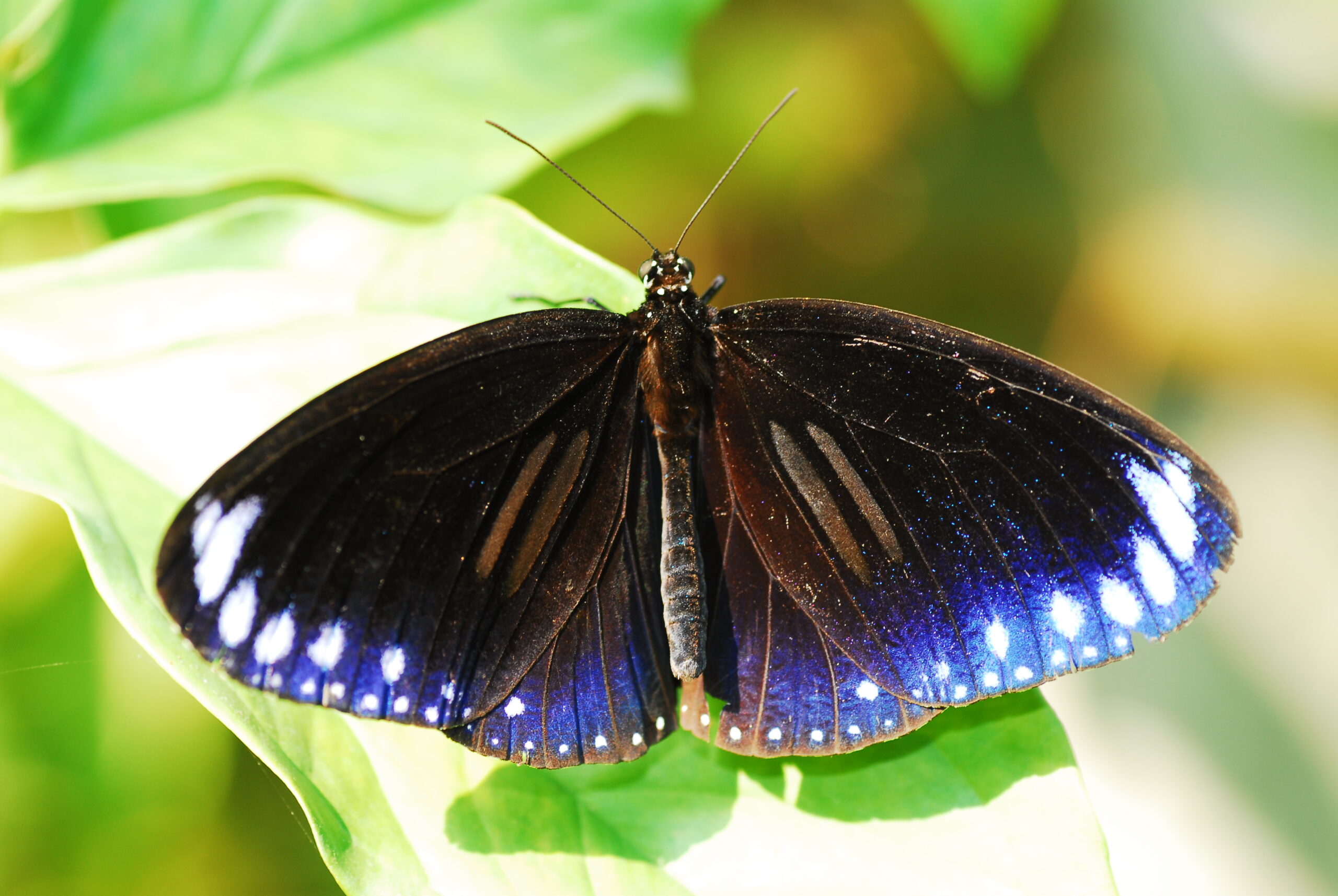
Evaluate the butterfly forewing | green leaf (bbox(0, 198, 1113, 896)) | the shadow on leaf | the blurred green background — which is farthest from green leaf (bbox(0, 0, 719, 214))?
the shadow on leaf

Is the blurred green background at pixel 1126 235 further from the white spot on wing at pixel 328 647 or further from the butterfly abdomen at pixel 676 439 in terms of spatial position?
the white spot on wing at pixel 328 647

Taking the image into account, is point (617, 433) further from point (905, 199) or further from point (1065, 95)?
point (1065, 95)

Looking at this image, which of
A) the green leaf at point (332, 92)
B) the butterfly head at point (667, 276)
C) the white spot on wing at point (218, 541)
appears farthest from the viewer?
the green leaf at point (332, 92)

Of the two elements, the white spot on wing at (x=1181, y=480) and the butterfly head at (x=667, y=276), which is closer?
the white spot on wing at (x=1181, y=480)

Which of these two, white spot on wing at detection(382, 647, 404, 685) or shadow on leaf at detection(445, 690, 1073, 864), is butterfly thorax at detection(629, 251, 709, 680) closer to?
shadow on leaf at detection(445, 690, 1073, 864)

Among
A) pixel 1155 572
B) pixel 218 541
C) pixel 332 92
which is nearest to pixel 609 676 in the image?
pixel 218 541

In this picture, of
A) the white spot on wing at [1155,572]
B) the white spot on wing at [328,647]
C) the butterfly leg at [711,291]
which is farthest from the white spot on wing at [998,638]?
the white spot on wing at [328,647]

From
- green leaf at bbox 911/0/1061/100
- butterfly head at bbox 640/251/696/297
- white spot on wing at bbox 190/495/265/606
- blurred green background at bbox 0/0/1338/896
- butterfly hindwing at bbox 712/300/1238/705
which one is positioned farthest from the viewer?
blurred green background at bbox 0/0/1338/896

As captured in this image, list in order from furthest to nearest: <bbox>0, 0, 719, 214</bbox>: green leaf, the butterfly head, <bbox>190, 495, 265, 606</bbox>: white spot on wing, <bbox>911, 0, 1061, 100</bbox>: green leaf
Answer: <bbox>911, 0, 1061, 100</bbox>: green leaf → <bbox>0, 0, 719, 214</bbox>: green leaf → the butterfly head → <bbox>190, 495, 265, 606</bbox>: white spot on wing
